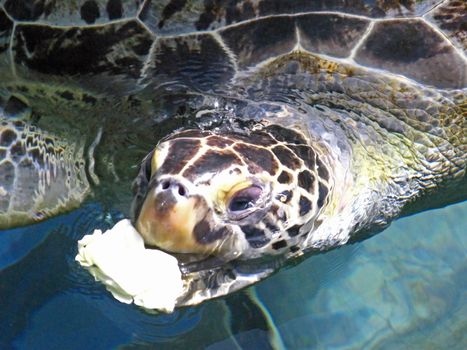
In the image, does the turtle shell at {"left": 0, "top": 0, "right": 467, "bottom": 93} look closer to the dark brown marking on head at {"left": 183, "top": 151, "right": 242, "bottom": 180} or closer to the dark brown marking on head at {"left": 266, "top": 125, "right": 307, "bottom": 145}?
the dark brown marking on head at {"left": 266, "top": 125, "right": 307, "bottom": 145}

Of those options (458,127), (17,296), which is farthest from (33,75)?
(458,127)

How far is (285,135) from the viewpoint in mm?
2367

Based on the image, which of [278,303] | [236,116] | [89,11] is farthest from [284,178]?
[278,303]

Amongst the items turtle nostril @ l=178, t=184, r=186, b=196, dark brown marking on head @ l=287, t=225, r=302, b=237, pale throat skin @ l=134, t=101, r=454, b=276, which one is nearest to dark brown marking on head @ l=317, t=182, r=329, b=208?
pale throat skin @ l=134, t=101, r=454, b=276

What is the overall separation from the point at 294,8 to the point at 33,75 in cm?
106

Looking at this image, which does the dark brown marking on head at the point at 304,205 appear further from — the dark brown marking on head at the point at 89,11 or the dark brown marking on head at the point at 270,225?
the dark brown marking on head at the point at 89,11

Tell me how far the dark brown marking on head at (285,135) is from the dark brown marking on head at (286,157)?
0.09m

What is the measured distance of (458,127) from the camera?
2531 mm

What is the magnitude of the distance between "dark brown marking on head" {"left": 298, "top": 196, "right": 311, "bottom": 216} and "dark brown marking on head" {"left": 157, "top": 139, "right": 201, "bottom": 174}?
40cm

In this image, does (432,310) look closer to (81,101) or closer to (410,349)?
(410,349)

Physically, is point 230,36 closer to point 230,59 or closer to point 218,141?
point 230,59

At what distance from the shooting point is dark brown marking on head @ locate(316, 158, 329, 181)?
7.54 ft

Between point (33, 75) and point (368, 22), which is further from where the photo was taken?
point (33, 75)

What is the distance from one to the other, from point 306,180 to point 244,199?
30 cm
